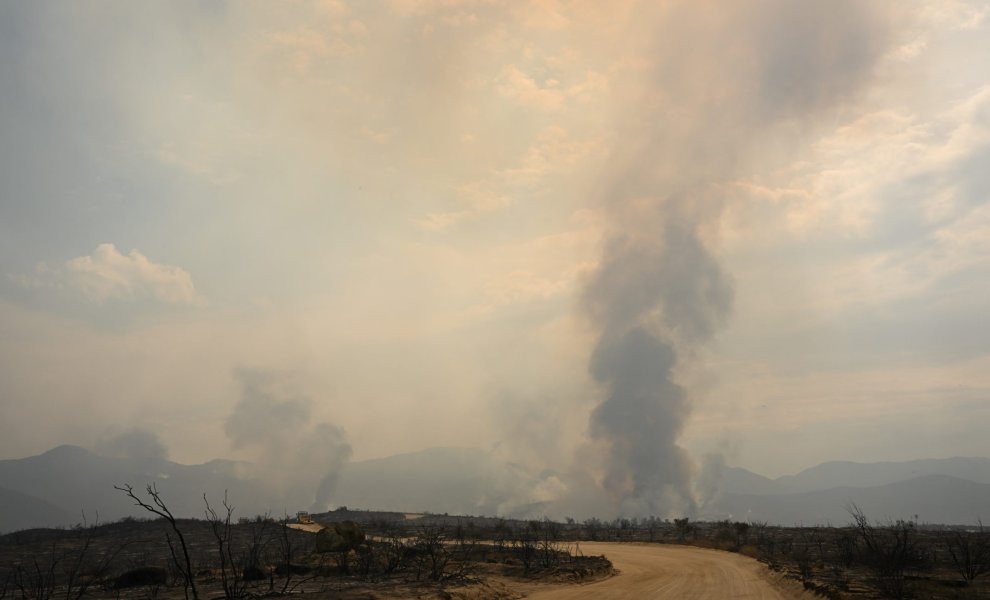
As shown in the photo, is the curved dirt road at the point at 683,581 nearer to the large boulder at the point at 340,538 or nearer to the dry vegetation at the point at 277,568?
the dry vegetation at the point at 277,568

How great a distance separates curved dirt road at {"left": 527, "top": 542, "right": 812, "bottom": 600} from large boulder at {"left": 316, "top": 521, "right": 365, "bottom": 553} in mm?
15657

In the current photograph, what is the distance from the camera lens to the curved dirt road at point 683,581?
2844 centimetres

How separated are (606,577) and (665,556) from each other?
16.3m

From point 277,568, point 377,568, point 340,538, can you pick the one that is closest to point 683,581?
point 377,568

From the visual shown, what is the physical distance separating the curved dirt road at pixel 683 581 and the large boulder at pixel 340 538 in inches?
616

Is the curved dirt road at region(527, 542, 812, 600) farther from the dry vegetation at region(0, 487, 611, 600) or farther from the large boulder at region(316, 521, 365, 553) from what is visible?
the large boulder at region(316, 521, 365, 553)

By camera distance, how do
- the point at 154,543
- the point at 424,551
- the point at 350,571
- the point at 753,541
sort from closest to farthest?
the point at 350,571 → the point at 424,551 → the point at 154,543 → the point at 753,541

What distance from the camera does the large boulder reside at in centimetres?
4025

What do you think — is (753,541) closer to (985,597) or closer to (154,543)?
(985,597)

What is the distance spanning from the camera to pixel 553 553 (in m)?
43.0

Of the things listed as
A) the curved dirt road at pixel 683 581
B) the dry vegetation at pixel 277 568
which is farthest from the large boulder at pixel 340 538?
the curved dirt road at pixel 683 581

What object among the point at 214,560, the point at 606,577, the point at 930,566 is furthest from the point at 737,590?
the point at 214,560

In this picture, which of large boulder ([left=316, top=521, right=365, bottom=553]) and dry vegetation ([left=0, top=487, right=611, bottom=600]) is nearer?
dry vegetation ([left=0, top=487, right=611, bottom=600])

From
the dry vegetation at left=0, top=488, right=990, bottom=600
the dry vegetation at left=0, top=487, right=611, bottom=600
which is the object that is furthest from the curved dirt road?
the dry vegetation at left=0, top=487, right=611, bottom=600
